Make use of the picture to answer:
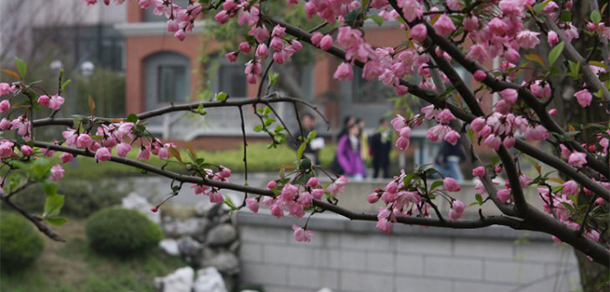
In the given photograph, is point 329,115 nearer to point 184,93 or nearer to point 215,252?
point 184,93

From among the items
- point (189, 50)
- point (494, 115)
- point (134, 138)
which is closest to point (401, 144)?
point (494, 115)

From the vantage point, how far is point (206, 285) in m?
11.3

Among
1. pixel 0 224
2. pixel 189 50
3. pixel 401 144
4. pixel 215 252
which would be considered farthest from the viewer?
pixel 189 50

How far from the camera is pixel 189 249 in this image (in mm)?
12445

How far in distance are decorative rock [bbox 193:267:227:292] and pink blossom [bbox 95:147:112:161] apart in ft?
29.8

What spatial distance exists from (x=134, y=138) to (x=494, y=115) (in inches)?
39.7

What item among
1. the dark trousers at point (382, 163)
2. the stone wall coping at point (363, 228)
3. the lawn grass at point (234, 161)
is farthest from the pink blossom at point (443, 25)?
the dark trousers at point (382, 163)

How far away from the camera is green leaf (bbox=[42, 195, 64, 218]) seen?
→ 1.74m

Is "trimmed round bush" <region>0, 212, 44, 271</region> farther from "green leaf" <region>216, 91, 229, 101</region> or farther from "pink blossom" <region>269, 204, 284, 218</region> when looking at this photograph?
"pink blossom" <region>269, 204, 284, 218</region>

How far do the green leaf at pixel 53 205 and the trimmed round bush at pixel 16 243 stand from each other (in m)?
9.55

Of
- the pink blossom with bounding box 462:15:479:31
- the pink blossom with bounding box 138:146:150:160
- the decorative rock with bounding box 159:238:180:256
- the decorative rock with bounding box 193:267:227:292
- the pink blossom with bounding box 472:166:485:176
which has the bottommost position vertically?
the decorative rock with bounding box 193:267:227:292

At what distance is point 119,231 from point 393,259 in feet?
12.1

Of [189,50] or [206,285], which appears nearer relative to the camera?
[206,285]

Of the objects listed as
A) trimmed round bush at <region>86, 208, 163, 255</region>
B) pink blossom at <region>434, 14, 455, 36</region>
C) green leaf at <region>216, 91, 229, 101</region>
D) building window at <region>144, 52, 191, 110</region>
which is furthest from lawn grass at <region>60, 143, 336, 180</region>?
pink blossom at <region>434, 14, 455, 36</region>
